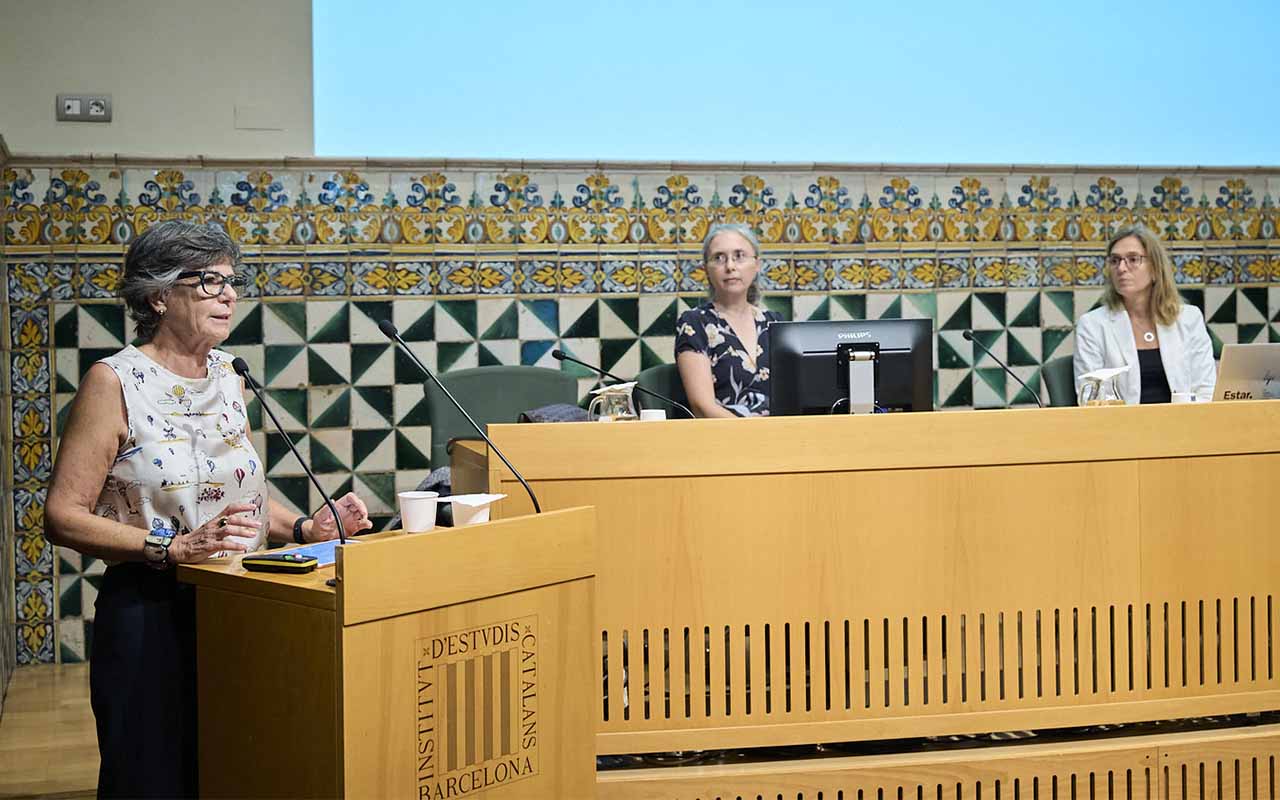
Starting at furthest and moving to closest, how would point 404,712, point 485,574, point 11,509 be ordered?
point 11,509 → point 485,574 → point 404,712

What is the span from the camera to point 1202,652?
2.76 metres

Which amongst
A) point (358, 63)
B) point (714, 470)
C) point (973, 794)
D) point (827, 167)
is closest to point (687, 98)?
point (827, 167)

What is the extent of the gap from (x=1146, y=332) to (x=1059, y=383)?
482mm

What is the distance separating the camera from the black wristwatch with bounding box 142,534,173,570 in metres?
2.28

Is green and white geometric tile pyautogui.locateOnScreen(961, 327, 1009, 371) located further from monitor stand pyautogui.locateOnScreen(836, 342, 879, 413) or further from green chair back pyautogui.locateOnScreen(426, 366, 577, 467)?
monitor stand pyautogui.locateOnScreen(836, 342, 879, 413)

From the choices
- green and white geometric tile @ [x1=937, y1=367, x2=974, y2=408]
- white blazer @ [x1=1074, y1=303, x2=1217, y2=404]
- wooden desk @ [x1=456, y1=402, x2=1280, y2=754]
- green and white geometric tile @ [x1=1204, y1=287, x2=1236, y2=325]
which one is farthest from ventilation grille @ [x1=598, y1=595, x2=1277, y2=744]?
green and white geometric tile @ [x1=1204, y1=287, x2=1236, y2=325]

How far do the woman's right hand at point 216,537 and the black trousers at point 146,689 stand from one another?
0.12 metres

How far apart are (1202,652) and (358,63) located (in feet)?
12.3

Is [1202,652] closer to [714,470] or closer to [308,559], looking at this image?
[714,470]

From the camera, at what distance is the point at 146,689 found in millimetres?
2285

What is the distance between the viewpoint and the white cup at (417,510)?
2.15 m

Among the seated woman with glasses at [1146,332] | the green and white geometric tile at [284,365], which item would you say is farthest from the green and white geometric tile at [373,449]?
the seated woman with glasses at [1146,332]

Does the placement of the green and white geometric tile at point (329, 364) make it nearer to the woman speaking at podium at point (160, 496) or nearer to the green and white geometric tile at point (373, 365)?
the green and white geometric tile at point (373, 365)

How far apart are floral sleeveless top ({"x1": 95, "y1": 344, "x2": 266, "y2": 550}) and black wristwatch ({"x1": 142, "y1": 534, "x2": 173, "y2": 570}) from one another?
78mm
